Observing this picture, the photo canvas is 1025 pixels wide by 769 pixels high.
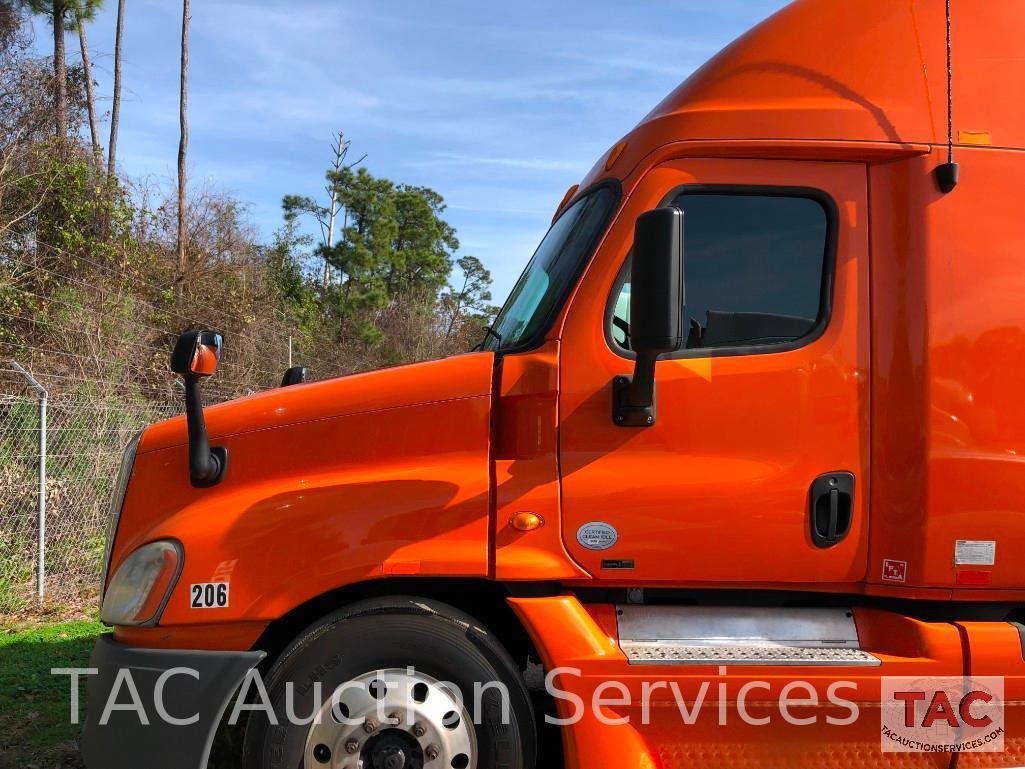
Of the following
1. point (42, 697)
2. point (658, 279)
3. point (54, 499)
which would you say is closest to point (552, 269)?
point (658, 279)

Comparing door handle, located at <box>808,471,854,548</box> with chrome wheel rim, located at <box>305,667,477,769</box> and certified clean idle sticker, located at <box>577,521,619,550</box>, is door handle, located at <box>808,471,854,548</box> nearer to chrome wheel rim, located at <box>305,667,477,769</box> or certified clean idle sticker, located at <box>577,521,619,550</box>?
Result: certified clean idle sticker, located at <box>577,521,619,550</box>

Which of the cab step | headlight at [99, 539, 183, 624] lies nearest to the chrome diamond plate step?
the cab step

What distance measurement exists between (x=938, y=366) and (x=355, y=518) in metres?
2.13

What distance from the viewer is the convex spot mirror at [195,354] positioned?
267 cm

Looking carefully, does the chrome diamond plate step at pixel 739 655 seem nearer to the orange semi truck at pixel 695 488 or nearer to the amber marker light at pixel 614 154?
the orange semi truck at pixel 695 488

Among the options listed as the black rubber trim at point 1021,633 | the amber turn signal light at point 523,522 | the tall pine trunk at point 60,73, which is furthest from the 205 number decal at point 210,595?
A: the tall pine trunk at point 60,73

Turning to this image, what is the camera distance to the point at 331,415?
2824 mm

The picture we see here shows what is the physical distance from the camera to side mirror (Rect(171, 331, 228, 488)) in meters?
2.68

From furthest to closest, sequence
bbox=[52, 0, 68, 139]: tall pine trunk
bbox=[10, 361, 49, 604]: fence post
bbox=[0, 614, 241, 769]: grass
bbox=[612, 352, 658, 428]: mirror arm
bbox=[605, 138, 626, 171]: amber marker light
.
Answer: bbox=[52, 0, 68, 139]: tall pine trunk < bbox=[10, 361, 49, 604]: fence post < bbox=[0, 614, 241, 769]: grass < bbox=[605, 138, 626, 171]: amber marker light < bbox=[612, 352, 658, 428]: mirror arm

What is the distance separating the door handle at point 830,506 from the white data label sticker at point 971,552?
0.38 m

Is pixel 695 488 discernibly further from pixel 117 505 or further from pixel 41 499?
pixel 41 499

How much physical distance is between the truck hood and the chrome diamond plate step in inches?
42.5

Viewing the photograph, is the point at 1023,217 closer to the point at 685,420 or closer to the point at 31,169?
the point at 685,420

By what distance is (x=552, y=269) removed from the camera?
3.05m
